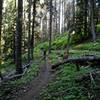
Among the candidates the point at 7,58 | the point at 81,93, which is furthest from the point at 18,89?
the point at 7,58

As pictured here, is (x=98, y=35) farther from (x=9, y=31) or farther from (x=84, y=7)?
(x=9, y=31)

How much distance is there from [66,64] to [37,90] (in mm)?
5234

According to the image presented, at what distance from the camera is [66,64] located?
59.5ft

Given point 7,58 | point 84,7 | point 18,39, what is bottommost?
point 7,58

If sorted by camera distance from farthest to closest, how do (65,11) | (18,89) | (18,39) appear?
1. (65,11)
2. (18,39)
3. (18,89)

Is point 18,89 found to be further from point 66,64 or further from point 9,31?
point 9,31

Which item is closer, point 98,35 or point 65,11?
point 98,35

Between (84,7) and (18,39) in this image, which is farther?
(84,7)

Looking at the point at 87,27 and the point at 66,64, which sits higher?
the point at 87,27

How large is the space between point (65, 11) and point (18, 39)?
247ft

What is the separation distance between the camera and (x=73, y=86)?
11586mm

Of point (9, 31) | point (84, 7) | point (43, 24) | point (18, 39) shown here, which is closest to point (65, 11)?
point (43, 24)

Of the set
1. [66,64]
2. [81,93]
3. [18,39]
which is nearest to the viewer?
[81,93]

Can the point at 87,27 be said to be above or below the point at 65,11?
below
